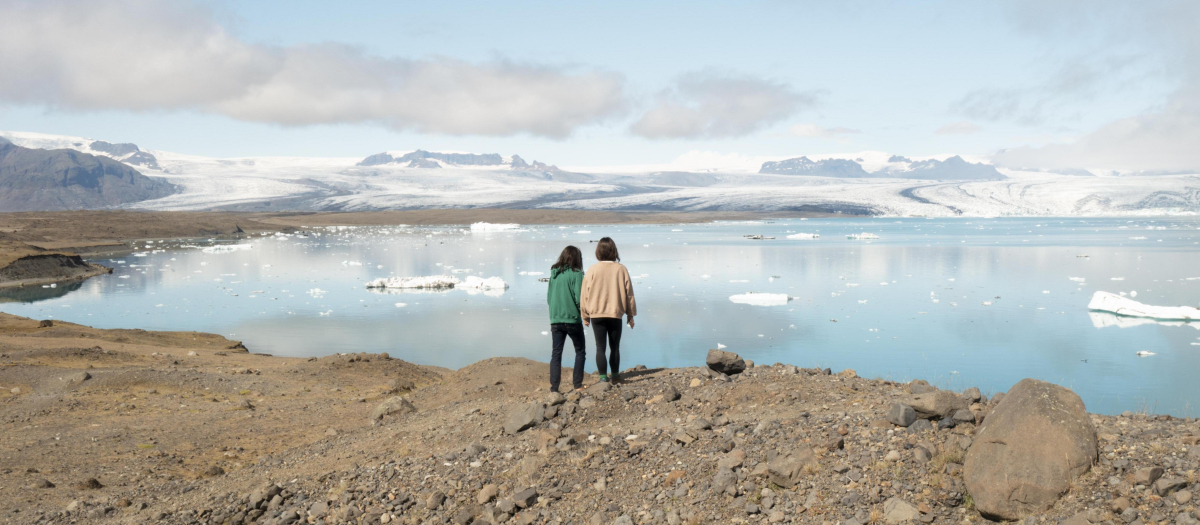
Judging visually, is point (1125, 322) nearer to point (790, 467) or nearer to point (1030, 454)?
point (1030, 454)

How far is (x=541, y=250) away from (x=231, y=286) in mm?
18637

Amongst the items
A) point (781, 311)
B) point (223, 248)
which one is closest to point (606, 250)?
point (781, 311)

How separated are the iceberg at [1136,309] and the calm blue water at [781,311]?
0.41m

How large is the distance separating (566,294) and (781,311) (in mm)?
13183

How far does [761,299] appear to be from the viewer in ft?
69.8

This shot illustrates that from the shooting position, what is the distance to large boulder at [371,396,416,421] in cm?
817

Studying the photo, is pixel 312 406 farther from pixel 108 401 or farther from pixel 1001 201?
pixel 1001 201

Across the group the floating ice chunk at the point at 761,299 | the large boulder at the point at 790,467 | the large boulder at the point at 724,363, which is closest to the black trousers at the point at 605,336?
the large boulder at the point at 724,363

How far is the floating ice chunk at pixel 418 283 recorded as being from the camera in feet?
84.8

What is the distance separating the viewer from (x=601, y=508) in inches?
208

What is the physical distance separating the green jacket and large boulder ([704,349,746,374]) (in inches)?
52.2

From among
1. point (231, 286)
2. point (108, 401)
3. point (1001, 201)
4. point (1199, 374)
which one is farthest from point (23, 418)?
point (1001, 201)

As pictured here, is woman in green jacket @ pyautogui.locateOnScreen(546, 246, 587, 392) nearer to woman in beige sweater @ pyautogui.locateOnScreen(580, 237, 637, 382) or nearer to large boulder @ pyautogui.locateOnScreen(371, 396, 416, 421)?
woman in beige sweater @ pyautogui.locateOnScreen(580, 237, 637, 382)

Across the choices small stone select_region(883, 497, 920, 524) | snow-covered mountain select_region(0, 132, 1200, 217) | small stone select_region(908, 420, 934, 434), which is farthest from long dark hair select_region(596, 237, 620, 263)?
snow-covered mountain select_region(0, 132, 1200, 217)
